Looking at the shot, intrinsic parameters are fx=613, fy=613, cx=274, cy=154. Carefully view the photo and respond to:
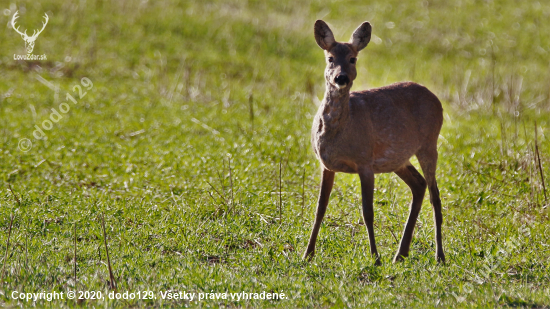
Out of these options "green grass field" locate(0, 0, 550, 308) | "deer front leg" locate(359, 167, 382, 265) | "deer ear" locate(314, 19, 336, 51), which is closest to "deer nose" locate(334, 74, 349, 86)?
"deer ear" locate(314, 19, 336, 51)

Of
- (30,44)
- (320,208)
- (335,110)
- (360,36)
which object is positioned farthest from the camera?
(30,44)

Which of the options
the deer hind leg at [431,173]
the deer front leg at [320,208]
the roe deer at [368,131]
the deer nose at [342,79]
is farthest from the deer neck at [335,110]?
the deer hind leg at [431,173]

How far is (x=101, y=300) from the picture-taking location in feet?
16.6

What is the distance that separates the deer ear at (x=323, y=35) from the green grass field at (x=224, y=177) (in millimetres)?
2160

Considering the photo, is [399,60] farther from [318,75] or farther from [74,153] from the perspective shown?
[74,153]

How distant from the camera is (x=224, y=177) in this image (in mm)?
8609

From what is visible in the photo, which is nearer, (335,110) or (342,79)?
(342,79)

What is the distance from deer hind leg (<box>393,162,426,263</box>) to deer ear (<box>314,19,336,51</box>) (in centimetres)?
172

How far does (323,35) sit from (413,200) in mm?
2168

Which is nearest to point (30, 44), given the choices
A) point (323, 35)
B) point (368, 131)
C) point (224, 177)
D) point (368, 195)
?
point (224, 177)

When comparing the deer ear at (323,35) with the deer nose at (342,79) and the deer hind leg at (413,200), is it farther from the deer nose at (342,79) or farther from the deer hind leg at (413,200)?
the deer hind leg at (413,200)

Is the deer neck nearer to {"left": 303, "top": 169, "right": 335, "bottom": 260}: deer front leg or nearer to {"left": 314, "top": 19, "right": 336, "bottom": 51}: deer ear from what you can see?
{"left": 314, "top": 19, "right": 336, "bottom": 51}: deer ear

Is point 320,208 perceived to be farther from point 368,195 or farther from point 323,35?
point 323,35

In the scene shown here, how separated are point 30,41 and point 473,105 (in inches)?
420
